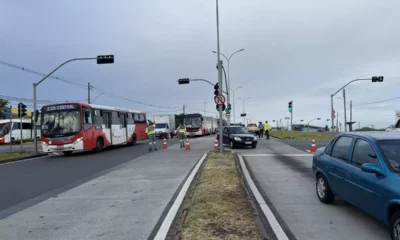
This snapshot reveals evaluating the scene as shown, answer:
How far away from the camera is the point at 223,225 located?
196 inches

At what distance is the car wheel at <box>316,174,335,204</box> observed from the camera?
639 cm

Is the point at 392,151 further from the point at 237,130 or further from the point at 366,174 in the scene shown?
the point at 237,130

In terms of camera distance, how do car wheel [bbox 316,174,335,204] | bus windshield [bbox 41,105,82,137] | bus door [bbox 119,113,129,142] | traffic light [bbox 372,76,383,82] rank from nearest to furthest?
car wheel [bbox 316,174,335,204] → bus windshield [bbox 41,105,82,137] → bus door [bbox 119,113,129,142] → traffic light [bbox 372,76,383,82]

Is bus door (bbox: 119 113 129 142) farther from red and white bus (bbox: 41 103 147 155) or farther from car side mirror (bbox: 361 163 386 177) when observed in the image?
car side mirror (bbox: 361 163 386 177)

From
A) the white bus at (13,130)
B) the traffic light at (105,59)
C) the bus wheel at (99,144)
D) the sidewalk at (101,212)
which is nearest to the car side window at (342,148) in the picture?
the sidewalk at (101,212)

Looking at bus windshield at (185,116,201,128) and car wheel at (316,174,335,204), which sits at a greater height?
bus windshield at (185,116,201,128)

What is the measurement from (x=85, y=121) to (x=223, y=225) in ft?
51.1

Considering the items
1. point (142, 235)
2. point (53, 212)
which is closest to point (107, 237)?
point (142, 235)

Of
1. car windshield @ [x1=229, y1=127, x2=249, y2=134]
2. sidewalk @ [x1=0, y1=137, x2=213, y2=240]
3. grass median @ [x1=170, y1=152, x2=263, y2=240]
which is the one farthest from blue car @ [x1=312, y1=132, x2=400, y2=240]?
car windshield @ [x1=229, y1=127, x2=249, y2=134]

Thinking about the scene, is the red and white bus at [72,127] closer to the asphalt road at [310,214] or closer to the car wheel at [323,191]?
the asphalt road at [310,214]

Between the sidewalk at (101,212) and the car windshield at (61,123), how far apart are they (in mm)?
9699

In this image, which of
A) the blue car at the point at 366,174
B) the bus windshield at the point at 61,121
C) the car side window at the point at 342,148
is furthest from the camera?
the bus windshield at the point at 61,121

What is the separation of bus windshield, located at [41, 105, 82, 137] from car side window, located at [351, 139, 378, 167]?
15869 mm

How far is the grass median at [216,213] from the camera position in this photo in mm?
4609
